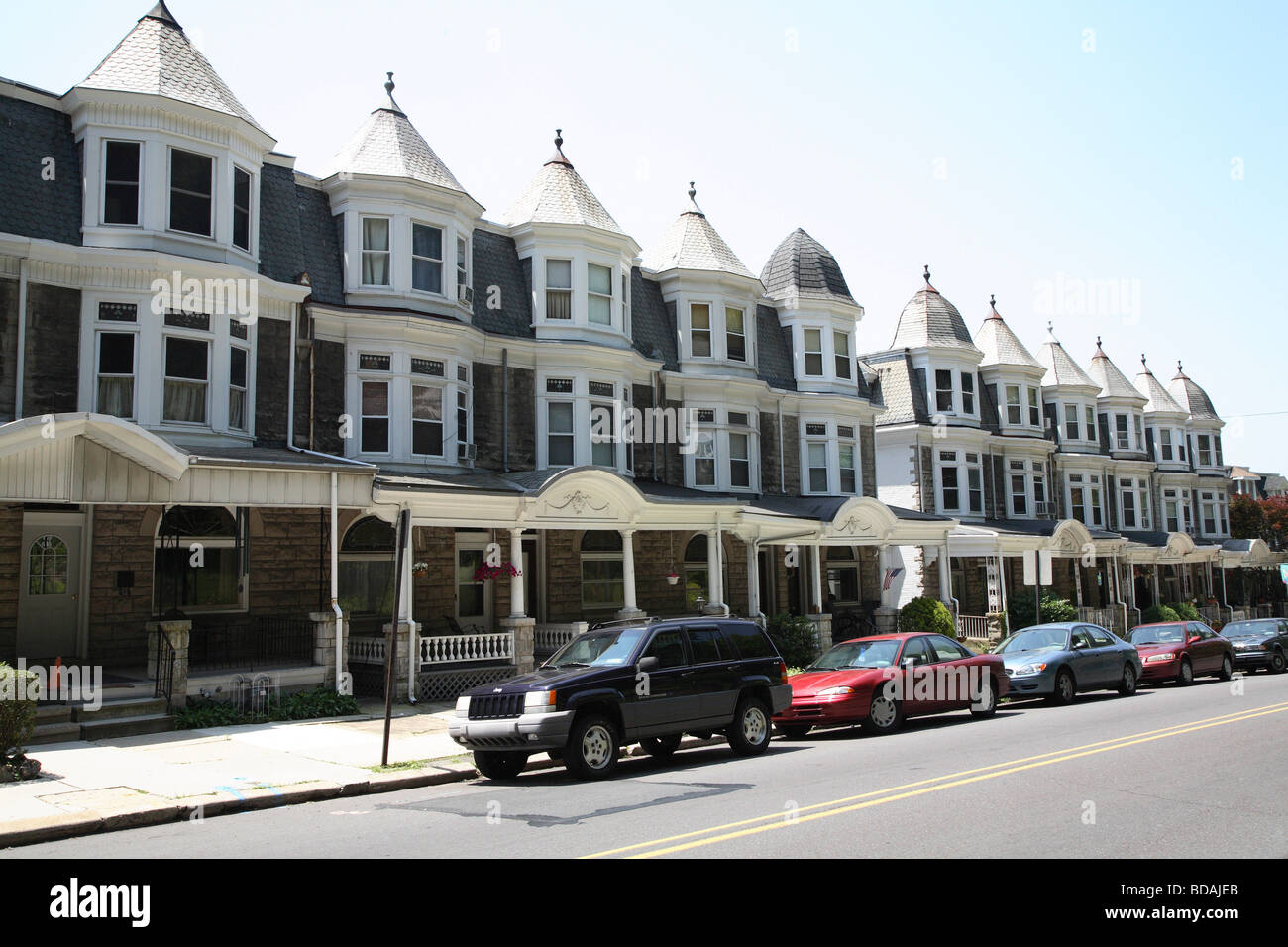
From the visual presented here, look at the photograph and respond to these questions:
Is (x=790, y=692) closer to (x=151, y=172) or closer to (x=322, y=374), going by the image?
(x=322, y=374)

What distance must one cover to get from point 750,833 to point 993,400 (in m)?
34.9

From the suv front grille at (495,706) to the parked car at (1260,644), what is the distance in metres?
22.4

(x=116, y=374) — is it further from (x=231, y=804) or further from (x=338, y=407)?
(x=231, y=804)

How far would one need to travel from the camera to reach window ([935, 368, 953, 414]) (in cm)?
3625

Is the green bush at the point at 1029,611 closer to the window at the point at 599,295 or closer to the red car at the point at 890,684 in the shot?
the red car at the point at 890,684

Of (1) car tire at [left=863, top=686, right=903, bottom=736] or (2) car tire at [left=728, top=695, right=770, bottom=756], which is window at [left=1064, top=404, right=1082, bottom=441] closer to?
(1) car tire at [left=863, top=686, right=903, bottom=736]

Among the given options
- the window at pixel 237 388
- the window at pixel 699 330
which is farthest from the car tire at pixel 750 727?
the window at pixel 699 330

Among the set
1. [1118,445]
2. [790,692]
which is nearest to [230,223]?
[790,692]

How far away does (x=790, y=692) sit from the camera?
13.7 metres

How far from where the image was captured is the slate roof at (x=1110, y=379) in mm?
46938

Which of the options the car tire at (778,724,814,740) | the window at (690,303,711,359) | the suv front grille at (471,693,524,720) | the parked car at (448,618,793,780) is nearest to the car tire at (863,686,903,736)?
the car tire at (778,724,814,740)

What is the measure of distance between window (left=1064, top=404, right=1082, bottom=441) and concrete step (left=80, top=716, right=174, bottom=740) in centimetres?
3850

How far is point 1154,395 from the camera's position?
51.2 metres
